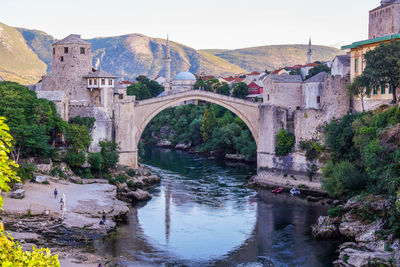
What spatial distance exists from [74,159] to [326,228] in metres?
16.5

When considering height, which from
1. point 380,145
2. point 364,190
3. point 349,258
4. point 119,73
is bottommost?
point 349,258

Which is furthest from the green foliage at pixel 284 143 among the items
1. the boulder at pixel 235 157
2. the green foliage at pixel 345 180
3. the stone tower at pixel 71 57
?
the stone tower at pixel 71 57

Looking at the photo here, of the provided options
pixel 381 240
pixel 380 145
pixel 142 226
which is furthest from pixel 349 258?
pixel 142 226

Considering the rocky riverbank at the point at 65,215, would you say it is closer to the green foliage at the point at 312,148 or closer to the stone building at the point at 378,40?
the green foliage at the point at 312,148

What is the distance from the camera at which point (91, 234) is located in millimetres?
24375

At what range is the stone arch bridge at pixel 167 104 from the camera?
129 ft

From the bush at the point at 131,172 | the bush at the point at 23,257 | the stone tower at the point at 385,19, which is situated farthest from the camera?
the bush at the point at 131,172

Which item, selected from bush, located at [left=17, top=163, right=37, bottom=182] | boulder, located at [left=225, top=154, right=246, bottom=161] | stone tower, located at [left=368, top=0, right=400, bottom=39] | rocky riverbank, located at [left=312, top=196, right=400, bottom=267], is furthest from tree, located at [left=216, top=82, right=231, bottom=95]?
rocky riverbank, located at [left=312, top=196, right=400, bottom=267]

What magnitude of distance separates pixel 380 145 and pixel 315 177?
34.7 feet

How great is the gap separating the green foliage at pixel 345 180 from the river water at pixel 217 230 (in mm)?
1491

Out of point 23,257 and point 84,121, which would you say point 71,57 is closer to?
point 84,121

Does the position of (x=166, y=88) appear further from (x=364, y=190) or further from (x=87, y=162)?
(x=364, y=190)

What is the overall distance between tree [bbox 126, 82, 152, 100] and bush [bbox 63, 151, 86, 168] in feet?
115

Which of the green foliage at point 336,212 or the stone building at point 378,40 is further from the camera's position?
the stone building at point 378,40
